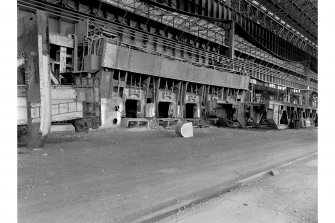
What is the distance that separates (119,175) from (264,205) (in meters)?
2.12

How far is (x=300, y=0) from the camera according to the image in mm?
29141

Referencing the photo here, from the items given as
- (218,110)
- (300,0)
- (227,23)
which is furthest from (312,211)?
(300,0)

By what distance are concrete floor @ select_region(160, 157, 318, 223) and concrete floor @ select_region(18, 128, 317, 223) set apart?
311 millimetres

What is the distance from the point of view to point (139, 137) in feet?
31.0

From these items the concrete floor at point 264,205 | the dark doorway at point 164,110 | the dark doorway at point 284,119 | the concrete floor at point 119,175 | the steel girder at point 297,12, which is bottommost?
the concrete floor at point 264,205

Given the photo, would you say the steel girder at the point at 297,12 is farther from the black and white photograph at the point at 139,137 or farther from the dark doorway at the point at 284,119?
the dark doorway at the point at 284,119


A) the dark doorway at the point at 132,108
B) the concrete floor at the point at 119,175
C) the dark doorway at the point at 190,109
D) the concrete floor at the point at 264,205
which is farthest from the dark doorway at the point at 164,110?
the concrete floor at the point at 264,205

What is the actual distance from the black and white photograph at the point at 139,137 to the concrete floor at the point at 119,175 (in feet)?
0.07

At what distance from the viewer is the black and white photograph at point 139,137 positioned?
337 centimetres

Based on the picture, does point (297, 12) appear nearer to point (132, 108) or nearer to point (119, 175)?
point (132, 108)

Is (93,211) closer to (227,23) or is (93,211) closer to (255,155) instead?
(255,155)

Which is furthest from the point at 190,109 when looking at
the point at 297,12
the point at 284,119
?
the point at 297,12

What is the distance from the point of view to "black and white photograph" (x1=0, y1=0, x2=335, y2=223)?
337 centimetres

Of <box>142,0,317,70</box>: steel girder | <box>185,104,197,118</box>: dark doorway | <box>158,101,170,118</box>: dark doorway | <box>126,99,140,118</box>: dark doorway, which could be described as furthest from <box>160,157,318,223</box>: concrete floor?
<box>142,0,317,70</box>: steel girder
